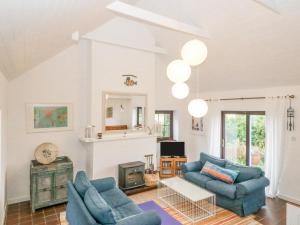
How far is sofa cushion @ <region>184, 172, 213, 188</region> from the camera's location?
4.52 m

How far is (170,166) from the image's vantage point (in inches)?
237

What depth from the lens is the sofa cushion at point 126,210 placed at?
3.14 metres

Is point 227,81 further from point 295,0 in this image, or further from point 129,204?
point 129,204

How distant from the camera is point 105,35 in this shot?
482cm

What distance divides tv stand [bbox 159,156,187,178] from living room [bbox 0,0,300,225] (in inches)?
1.3

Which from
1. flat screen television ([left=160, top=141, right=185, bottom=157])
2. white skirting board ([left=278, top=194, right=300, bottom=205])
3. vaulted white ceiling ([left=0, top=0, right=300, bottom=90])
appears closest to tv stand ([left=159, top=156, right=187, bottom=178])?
flat screen television ([left=160, top=141, right=185, bottom=157])

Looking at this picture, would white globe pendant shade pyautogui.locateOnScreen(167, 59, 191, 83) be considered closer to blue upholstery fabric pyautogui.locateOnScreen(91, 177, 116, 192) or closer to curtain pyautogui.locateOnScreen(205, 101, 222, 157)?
blue upholstery fabric pyautogui.locateOnScreen(91, 177, 116, 192)

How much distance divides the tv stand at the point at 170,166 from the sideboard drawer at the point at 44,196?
118 inches

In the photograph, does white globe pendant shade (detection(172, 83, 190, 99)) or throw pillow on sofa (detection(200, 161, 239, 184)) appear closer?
white globe pendant shade (detection(172, 83, 190, 99))

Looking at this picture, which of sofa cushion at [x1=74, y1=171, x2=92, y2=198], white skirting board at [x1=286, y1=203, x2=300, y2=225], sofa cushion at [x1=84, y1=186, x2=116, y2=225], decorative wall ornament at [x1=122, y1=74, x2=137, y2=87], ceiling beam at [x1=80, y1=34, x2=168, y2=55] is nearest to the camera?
sofa cushion at [x1=84, y1=186, x2=116, y2=225]

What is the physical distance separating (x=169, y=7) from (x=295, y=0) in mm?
2244

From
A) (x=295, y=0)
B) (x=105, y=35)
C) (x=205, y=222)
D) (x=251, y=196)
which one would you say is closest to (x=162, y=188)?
(x=205, y=222)

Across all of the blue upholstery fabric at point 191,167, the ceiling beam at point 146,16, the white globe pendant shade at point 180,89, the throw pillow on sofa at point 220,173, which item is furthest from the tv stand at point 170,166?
the white globe pendant shade at point 180,89

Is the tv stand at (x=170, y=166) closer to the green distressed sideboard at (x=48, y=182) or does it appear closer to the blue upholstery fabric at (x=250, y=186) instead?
the blue upholstery fabric at (x=250, y=186)
